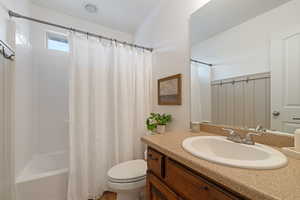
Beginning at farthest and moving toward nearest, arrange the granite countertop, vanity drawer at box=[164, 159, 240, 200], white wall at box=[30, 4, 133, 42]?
white wall at box=[30, 4, 133, 42] < vanity drawer at box=[164, 159, 240, 200] < the granite countertop

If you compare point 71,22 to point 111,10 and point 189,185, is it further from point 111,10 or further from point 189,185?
point 189,185

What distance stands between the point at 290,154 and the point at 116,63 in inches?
67.5

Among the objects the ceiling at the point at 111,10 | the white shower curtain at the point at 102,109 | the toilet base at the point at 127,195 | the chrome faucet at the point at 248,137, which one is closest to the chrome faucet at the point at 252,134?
the chrome faucet at the point at 248,137

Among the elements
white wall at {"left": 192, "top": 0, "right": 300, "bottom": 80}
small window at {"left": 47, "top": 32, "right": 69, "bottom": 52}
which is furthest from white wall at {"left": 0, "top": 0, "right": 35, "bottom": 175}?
white wall at {"left": 192, "top": 0, "right": 300, "bottom": 80}

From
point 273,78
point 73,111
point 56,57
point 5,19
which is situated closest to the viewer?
point 273,78

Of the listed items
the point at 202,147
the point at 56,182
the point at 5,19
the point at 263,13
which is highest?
the point at 5,19

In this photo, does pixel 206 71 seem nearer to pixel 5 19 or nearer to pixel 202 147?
pixel 202 147

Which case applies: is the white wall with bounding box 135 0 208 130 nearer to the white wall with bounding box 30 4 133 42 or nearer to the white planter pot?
the white planter pot

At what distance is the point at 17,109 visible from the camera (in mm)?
1483

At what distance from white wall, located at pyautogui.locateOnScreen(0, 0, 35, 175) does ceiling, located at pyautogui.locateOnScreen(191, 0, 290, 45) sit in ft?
5.80

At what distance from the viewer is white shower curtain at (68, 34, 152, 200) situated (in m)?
1.49

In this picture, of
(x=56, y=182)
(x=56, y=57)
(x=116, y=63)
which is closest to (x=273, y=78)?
(x=116, y=63)

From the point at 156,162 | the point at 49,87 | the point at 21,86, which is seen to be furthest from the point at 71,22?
the point at 156,162

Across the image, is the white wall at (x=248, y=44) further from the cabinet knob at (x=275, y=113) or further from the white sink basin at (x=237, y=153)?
the white sink basin at (x=237, y=153)
